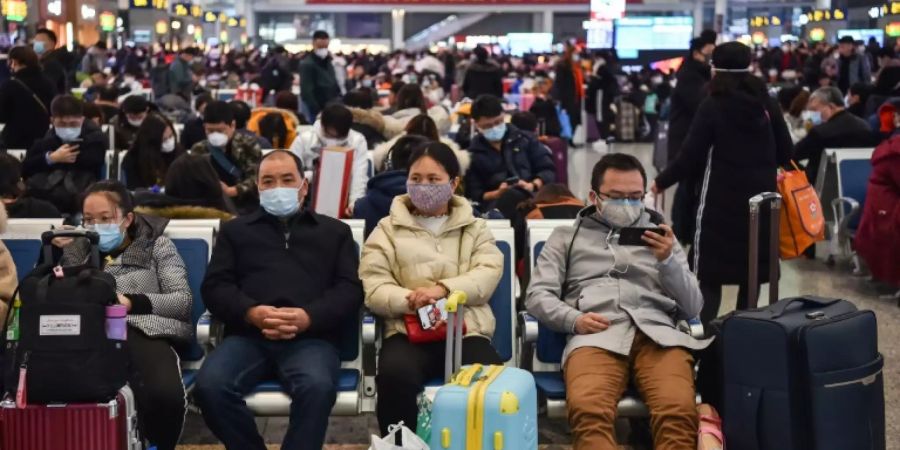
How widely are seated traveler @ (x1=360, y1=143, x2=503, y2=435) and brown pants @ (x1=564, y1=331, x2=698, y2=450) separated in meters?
0.34

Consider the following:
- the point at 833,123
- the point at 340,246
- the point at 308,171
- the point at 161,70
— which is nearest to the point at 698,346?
the point at 340,246

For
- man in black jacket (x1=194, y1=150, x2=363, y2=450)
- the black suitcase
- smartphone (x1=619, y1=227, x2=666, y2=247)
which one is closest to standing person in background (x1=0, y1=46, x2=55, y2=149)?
man in black jacket (x1=194, y1=150, x2=363, y2=450)

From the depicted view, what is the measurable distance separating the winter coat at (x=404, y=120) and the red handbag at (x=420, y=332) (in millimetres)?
4384

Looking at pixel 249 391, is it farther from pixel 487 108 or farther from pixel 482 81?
pixel 482 81

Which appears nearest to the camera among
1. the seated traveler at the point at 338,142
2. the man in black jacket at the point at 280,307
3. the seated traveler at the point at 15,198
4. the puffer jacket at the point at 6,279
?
the man in black jacket at the point at 280,307

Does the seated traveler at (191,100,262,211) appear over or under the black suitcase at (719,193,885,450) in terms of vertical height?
over

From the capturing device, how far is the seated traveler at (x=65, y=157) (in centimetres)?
716

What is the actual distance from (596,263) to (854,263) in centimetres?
456

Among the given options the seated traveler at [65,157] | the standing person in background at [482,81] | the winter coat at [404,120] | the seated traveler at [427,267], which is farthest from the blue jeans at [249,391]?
the standing person in background at [482,81]

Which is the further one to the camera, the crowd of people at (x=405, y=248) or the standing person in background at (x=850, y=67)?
the standing person in background at (x=850, y=67)

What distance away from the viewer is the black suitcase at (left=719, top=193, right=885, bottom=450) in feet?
13.2

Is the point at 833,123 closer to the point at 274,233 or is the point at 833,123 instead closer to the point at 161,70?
the point at 274,233

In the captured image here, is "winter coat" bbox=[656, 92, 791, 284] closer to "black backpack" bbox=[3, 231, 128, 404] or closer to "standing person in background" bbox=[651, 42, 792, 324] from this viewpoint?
"standing person in background" bbox=[651, 42, 792, 324]

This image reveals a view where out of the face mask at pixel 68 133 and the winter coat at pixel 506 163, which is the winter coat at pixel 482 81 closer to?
the winter coat at pixel 506 163
